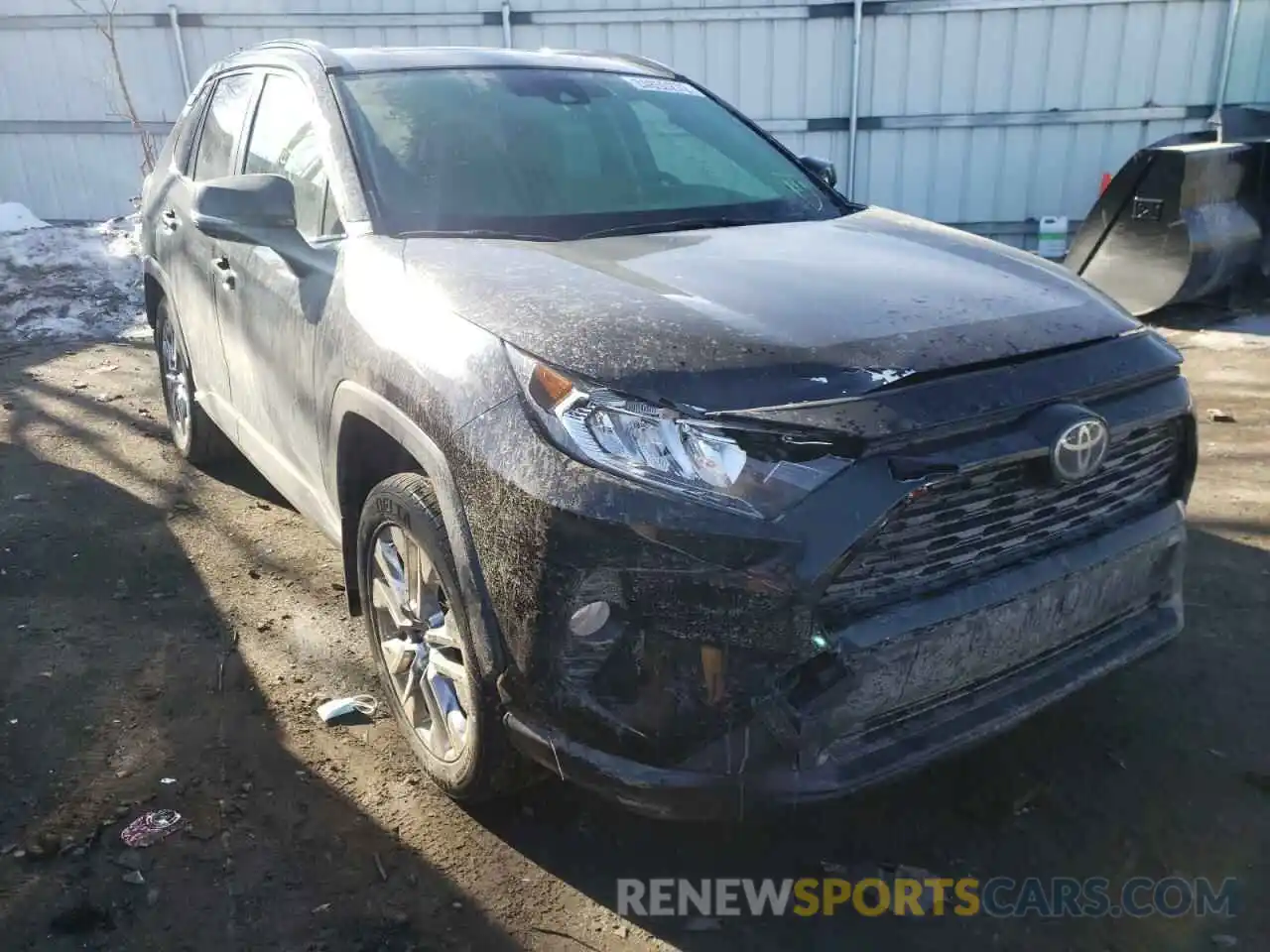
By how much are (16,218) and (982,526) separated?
1095cm

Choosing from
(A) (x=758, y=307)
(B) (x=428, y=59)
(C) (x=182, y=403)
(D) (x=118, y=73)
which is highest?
(B) (x=428, y=59)

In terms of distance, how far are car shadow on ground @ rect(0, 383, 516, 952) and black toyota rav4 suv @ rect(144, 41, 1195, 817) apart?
1.06 ft

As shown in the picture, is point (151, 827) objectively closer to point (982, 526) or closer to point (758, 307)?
point (758, 307)

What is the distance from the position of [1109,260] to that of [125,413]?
6547 mm

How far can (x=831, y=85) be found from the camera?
970 cm

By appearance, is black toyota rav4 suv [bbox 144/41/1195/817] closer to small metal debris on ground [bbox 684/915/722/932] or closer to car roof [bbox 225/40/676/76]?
car roof [bbox 225/40/676/76]

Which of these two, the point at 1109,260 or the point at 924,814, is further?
the point at 1109,260

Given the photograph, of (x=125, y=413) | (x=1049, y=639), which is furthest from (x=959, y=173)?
(x=1049, y=639)

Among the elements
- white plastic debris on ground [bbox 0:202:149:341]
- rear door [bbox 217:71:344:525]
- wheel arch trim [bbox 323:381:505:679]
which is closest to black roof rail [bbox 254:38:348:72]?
rear door [bbox 217:71:344:525]

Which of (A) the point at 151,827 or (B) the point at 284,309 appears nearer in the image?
(A) the point at 151,827

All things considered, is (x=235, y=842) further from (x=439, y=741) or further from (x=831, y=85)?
(x=831, y=85)

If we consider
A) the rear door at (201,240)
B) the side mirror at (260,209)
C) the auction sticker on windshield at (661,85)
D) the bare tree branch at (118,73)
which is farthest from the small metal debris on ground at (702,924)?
the bare tree branch at (118,73)

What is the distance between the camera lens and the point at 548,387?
2.09m

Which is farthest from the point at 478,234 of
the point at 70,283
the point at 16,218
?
the point at 16,218
